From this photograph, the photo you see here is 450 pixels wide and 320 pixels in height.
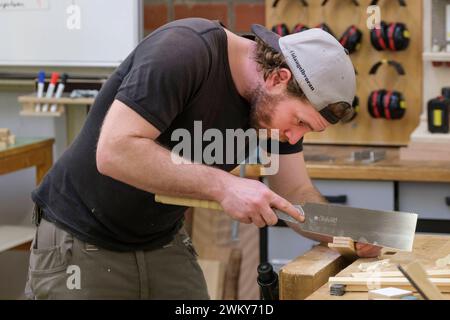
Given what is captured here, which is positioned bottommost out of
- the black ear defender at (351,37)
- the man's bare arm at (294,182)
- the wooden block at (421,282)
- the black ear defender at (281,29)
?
the wooden block at (421,282)

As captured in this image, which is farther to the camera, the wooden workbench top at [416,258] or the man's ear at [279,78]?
the man's ear at [279,78]

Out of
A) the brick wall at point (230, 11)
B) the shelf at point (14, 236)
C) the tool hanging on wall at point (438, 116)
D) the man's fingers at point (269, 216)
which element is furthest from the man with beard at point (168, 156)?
the brick wall at point (230, 11)

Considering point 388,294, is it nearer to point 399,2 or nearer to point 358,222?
point 358,222

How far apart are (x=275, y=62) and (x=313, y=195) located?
0.38 meters

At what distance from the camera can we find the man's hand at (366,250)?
1.65 metres

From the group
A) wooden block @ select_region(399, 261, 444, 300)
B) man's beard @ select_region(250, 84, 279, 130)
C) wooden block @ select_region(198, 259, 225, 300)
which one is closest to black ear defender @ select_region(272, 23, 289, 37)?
wooden block @ select_region(198, 259, 225, 300)

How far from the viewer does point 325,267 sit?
158 cm

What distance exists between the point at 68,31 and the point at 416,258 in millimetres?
1912

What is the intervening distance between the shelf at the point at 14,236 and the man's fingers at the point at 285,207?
65.5 inches

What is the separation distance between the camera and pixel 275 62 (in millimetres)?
1653

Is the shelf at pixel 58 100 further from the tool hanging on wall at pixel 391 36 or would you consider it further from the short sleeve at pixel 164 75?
the short sleeve at pixel 164 75

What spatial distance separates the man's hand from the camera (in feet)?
5.40

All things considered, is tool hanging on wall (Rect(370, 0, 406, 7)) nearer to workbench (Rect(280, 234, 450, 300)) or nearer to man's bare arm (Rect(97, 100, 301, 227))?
workbench (Rect(280, 234, 450, 300))
